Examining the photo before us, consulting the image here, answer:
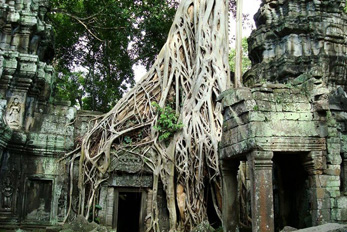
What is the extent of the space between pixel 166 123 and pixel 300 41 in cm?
472

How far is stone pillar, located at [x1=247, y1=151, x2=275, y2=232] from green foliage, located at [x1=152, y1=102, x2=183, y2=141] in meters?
3.37

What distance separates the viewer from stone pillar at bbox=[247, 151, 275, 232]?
521 cm

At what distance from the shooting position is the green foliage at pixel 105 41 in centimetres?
1288

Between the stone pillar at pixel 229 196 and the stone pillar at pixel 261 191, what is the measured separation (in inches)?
39.6

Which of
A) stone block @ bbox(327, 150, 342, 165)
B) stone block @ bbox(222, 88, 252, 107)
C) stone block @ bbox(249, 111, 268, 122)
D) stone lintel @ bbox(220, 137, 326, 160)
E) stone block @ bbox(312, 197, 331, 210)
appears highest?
stone block @ bbox(222, 88, 252, 107)

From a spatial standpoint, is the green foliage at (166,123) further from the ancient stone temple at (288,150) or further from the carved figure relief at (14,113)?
the carved figure relief at (14,113)

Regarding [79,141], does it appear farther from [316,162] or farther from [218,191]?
[316,162]

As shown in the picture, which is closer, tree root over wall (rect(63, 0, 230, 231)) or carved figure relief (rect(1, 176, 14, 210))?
carved figure relief (rect(1, 176, 14, 210))

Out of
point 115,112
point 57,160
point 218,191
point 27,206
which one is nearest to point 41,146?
point 57,160

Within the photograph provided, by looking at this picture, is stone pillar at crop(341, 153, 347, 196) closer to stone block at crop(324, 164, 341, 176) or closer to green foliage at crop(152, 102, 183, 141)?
stone block at crop(324, 164, 341, 176)

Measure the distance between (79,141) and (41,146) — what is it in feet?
2.73

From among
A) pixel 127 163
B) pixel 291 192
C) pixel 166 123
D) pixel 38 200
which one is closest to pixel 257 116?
pixel 291 192

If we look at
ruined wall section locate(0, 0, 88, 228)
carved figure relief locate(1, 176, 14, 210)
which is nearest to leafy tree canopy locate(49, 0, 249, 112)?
ruined wall section locate(0, 0, 88, 228)

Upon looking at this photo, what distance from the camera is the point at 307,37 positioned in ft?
35.3
